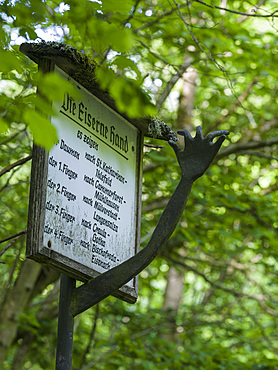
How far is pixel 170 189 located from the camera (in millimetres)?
6141

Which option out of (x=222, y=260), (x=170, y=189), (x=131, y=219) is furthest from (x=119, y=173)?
Result: (x=222, y=260)

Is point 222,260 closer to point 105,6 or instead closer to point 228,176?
point 228,176

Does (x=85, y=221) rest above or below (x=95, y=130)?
below

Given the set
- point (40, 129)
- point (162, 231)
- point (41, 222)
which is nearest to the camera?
point (40, 129)

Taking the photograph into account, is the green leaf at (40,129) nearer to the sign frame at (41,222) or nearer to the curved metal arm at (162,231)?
the sign frame at (41,222)

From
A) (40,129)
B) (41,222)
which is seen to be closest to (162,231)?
(41,222)

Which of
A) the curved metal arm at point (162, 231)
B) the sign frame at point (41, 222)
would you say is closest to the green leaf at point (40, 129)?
the sign frame at point (41, 222)

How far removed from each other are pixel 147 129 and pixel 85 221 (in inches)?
26.9

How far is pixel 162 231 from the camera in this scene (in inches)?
88.9

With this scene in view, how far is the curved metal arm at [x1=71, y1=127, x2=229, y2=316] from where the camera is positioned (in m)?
2.22

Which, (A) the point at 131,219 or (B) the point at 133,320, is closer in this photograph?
(A) the point at 131,219

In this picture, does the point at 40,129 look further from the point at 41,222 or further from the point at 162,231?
the point at 162,231

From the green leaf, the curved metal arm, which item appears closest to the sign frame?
the curved metal arm

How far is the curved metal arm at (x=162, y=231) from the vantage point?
7.29ft
